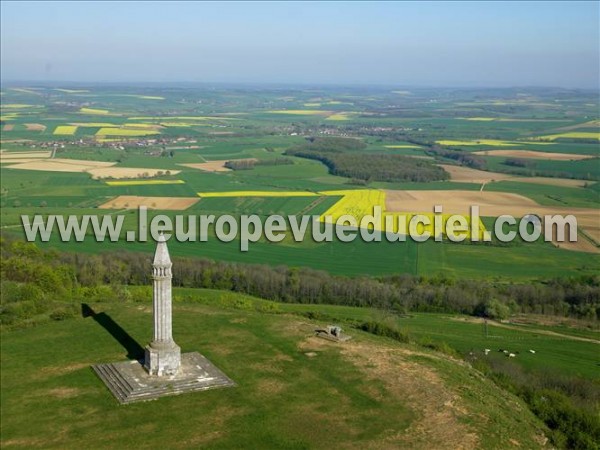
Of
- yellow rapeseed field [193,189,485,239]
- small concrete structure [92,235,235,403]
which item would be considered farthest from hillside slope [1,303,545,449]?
yellow rapeseed field [193,189,485,239]

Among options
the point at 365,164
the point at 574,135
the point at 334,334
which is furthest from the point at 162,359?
the point at 574,135

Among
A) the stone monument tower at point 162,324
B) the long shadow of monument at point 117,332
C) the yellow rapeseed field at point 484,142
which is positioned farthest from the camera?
the yellow rapeseed field at point 484,142

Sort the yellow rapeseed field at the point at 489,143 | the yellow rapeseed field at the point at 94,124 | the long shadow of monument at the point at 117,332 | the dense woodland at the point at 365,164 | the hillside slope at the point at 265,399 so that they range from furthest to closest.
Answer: the yellow rapeseed field at the point at 94,124 → the yellow rapeseed field at the point at 489,143 → the dense woodland at the point at 365,164 → the long shadow of monument at the point at 117,332 → the hillside slope at the point at 265,399

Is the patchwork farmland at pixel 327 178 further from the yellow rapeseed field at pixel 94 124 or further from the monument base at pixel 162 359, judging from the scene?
the monument base at pixel 162 359

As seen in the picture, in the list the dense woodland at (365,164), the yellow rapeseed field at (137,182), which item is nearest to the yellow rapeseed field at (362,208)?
the yellow rapeseed field at (137,182)

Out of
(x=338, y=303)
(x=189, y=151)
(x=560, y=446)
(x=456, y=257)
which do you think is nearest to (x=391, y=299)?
(x=338, y=303)

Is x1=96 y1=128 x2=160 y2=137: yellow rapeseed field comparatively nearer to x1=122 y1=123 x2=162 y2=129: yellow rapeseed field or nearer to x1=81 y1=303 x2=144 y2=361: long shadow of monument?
x1=122 y1=123 x2=162 y2=129: yellow rapeseed field

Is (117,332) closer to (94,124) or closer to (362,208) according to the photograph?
(362,208)
